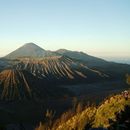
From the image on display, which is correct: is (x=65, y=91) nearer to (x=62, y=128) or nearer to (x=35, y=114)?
(x=35, y=114)

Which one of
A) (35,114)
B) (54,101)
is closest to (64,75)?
(54,101)

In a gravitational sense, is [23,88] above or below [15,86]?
below

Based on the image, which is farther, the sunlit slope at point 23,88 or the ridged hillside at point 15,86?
the sunlit slope at point 23,88

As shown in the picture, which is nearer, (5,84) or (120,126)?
(120,126)

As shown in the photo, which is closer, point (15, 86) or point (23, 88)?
point (15, 86)

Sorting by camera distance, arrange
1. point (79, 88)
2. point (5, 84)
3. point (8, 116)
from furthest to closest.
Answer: point (79, 88), point (5, 84), point (8, 116)

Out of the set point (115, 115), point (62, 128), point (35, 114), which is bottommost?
point (35, 114)

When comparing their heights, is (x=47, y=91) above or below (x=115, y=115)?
below

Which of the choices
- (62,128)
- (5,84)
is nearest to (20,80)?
(5,84)

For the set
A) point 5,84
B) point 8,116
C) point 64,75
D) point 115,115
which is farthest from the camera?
point 64,75

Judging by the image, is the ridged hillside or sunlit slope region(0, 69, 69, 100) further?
sunlit slope region(0, 69, 69, 100)
